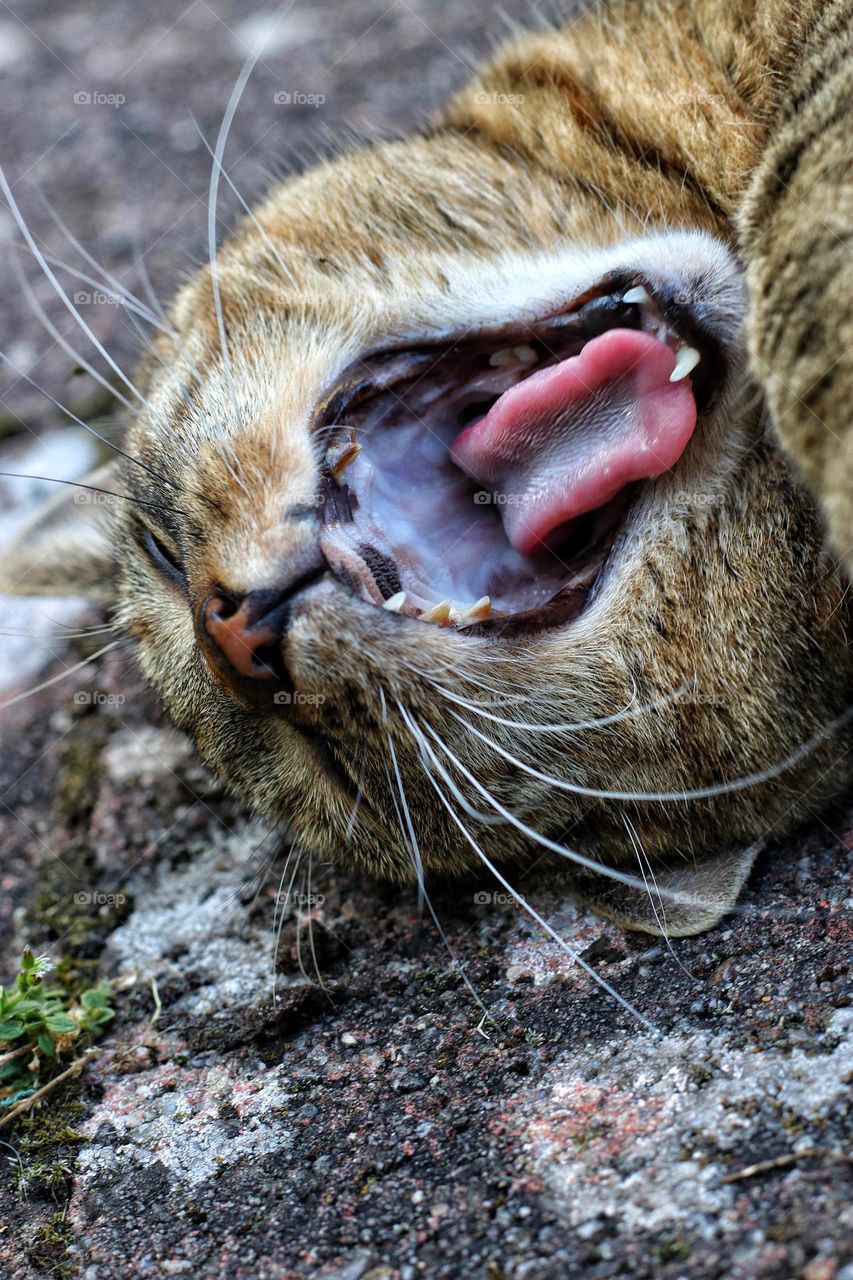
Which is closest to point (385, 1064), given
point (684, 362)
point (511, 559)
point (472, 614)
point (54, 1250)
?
point (54, 1250)

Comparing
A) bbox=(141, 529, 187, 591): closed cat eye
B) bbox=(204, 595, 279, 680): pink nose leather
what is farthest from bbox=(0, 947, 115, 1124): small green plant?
bbox=(141, 529, 187, 591): closed cat eye

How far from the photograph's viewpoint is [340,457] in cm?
236

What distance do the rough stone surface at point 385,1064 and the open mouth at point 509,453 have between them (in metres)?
0.65

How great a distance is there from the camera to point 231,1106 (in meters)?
2.19

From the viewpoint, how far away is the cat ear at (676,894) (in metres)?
2.20

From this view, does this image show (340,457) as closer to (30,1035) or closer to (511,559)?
(511,559)

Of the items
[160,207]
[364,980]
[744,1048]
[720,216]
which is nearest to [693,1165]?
[744,1048]

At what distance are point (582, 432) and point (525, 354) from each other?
266 millimetres

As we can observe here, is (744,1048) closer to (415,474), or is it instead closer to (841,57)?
(415,474)

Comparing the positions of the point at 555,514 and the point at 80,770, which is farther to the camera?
the point at 80,770

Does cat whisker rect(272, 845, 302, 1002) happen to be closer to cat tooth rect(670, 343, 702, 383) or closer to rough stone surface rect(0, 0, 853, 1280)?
rough stone surface rect(0, 0, 853, 1280)

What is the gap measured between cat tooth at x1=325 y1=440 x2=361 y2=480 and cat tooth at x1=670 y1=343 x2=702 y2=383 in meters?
0.62

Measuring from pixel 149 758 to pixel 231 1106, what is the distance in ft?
4.08

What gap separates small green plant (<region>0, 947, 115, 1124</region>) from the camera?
2312 mm
